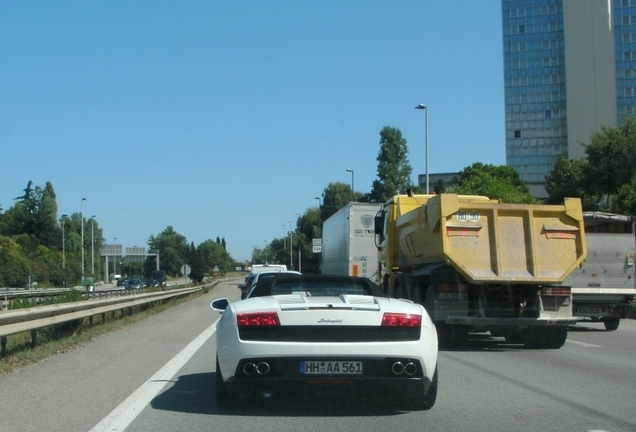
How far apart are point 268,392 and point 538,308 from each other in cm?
842

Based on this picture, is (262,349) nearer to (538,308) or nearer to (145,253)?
(538,308)

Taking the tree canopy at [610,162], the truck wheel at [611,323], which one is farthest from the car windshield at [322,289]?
the tree canopy at [610,162]

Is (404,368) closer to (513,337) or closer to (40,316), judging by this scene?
A: (40,316)

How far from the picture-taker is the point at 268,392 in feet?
23.3

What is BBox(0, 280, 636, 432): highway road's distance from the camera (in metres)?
7.17

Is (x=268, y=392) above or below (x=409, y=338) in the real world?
below

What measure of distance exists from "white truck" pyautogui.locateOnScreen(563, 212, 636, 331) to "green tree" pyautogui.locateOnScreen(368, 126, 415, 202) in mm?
67521

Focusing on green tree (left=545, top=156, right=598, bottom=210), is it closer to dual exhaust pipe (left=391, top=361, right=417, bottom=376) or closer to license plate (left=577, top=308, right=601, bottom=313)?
license plate (left=577, top=308, right=601, bottom=313)

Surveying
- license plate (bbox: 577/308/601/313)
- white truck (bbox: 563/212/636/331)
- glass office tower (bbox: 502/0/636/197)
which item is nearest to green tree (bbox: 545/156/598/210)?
white truck (bbox: 563/212/636/331)

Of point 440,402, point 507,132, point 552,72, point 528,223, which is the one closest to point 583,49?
point 552,72

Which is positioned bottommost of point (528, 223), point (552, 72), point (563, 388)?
point (563, 388)

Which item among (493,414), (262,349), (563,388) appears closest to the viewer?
(262,349)

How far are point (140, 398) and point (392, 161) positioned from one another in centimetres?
8061

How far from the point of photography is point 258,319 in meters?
7.07
